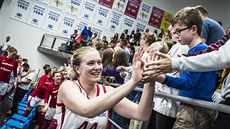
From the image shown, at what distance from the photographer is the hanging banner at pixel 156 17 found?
1967 centimetres

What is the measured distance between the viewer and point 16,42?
1755 cm

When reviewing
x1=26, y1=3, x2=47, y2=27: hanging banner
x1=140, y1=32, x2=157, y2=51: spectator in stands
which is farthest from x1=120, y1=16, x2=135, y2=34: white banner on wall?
x1=140, y1=32, x2=157, y2=51: spectator in stands

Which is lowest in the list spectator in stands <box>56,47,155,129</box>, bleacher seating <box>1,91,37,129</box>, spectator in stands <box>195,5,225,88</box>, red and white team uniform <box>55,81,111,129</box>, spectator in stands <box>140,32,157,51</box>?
bleacher seating <box>1,91,37,129</box>

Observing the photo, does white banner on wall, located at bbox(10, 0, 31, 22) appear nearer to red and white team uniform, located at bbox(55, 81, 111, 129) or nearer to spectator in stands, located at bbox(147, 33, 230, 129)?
red and white team uniform, located at bbox(55, 81, 111, 129)

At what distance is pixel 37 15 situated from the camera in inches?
693

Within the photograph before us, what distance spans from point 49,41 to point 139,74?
54.4 feet

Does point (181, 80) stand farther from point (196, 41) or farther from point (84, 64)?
point (84, 64)

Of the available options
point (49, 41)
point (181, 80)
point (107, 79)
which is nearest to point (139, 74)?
point (181, 80)

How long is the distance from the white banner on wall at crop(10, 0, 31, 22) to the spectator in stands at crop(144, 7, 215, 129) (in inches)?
641

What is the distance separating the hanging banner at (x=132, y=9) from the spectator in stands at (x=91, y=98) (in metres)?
16.7

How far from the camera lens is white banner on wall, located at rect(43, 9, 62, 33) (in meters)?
17.8

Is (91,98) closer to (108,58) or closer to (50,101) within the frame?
(108,58)

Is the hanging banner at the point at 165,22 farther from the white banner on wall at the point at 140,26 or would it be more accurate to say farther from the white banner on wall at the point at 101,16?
the white banner on wall at the point at 101,16

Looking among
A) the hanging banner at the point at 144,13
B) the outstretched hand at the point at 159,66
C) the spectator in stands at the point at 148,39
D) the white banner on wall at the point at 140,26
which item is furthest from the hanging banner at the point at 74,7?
the outstretched hand at the point at 159,66
